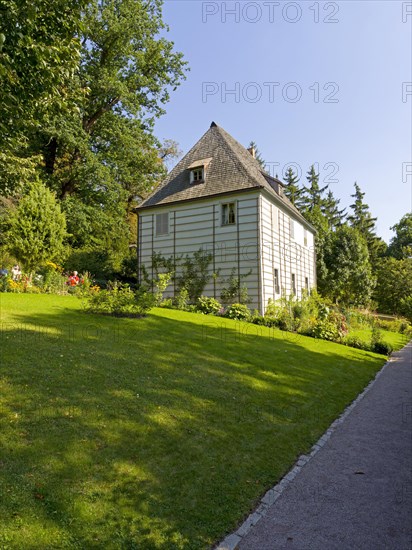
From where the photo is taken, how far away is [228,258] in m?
22.0

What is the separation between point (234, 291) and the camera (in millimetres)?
21406

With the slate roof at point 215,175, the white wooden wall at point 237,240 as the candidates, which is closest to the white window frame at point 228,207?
the white wooden wall at point 237,240

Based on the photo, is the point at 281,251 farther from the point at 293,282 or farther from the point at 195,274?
the point at 195,274

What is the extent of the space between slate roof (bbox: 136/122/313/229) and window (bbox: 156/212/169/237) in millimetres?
811

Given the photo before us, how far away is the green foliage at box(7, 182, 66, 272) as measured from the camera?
57.9 ft

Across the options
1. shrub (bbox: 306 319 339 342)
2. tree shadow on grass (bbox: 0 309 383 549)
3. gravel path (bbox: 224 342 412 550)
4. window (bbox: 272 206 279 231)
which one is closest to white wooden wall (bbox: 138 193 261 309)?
window (bbox: 272 206 279 231)

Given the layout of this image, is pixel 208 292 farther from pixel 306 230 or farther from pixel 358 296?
pixel 358 296

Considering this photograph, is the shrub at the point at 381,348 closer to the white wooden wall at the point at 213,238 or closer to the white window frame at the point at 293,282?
the white wooden wall at the point at 213,238

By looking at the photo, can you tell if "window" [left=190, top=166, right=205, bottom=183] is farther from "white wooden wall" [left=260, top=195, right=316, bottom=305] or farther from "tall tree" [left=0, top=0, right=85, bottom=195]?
"tall tree" [left=0, top=0, right=85, bottom=195]

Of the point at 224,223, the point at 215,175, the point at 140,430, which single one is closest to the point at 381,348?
the point at 224,223

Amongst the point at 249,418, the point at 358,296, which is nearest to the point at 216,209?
the point at 249,418

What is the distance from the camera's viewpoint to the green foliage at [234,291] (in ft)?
68.8

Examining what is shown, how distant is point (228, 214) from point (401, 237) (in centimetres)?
6489

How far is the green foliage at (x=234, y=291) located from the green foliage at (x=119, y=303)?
8.70 meters
